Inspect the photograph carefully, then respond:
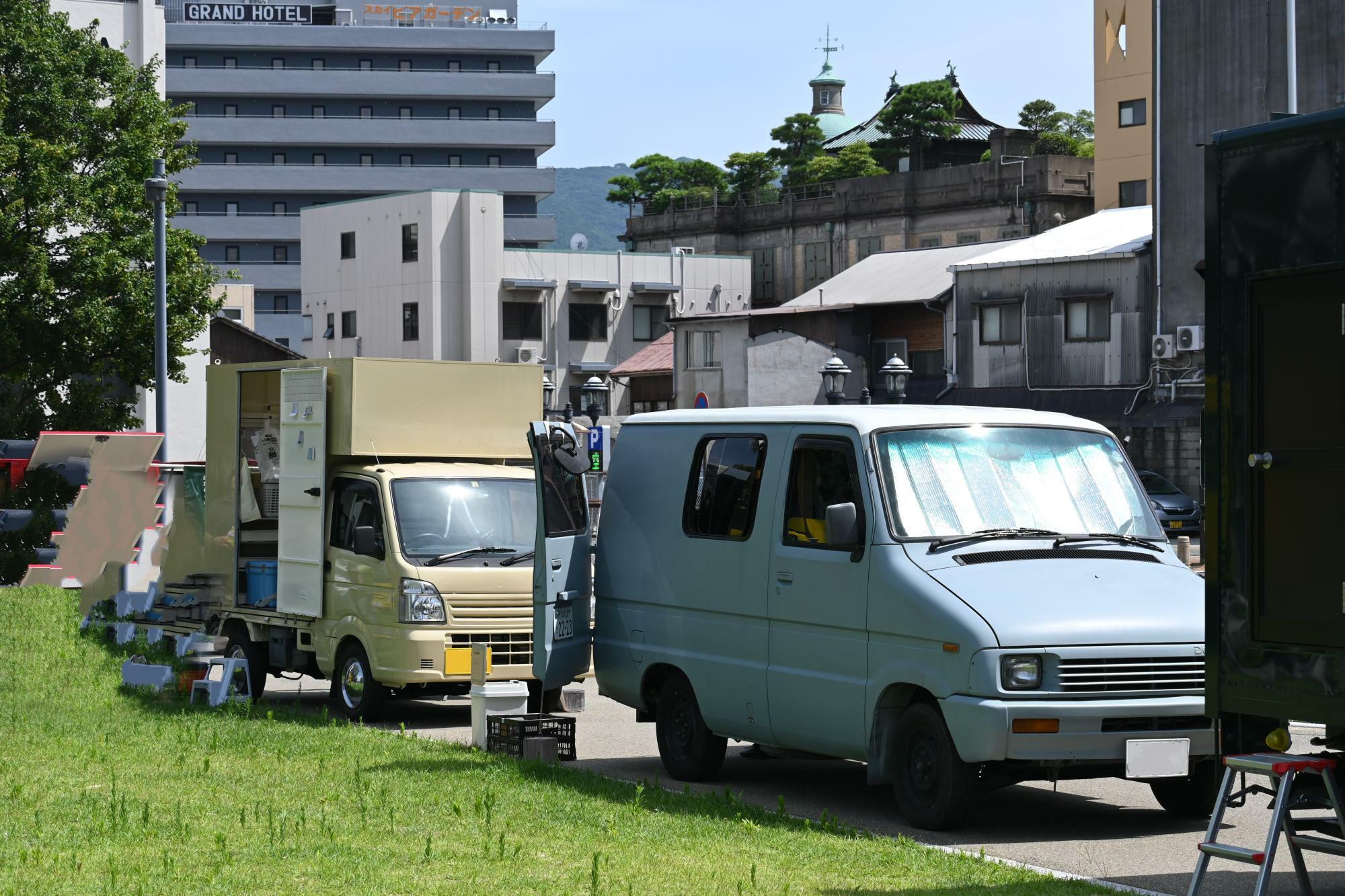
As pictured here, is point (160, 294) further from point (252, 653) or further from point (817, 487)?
point (817, 487)

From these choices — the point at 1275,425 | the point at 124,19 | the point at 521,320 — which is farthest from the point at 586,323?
the point at 1275,425

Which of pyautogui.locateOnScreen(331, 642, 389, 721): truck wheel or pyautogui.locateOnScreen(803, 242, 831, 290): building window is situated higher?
pyautogui.locateOnScreen(803, 242, 831, 290): building window

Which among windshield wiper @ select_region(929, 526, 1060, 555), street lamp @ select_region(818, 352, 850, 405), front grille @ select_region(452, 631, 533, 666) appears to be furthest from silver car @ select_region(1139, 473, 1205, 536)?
windshield wiper @ select_region(929, 526, 1060, 555)

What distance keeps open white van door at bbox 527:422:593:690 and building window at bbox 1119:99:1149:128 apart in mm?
68027

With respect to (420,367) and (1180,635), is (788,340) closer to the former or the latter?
(420,367)

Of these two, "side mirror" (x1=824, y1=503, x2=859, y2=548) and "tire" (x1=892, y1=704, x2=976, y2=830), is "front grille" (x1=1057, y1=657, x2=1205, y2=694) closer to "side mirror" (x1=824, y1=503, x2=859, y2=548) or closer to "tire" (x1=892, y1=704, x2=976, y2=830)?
"tire" (x1=892, y1=704, x2=976, y2=830)

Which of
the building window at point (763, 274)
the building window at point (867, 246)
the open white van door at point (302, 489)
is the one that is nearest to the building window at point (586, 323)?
the building window at point (867, 246)

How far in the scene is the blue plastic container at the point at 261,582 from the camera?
16.8 meters

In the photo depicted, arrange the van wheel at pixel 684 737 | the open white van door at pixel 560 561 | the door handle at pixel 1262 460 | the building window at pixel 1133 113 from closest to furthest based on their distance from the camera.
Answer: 1. the door handle at pixel 1262 460
2. the van wheel at pixel 684 737
3. the open white van door at pixel 560 561
4. the building window at pixel 1133 113

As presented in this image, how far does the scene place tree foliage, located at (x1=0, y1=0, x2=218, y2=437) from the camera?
3069cm

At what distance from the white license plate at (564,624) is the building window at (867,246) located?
80.5 metres

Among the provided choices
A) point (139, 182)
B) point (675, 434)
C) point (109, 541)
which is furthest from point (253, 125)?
point (675, 434)

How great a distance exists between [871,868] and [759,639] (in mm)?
2737

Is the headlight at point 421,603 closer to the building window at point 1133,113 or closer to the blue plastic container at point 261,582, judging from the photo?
the blue plastic container at point 261,582
